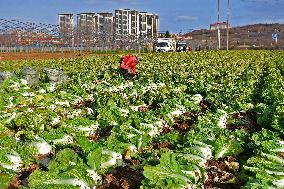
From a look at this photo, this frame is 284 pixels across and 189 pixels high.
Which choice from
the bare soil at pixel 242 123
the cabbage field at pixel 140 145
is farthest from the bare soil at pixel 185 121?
the bare soil at pixel 242 123

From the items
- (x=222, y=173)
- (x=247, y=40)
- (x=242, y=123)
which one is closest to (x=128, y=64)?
(x=242, y=123)

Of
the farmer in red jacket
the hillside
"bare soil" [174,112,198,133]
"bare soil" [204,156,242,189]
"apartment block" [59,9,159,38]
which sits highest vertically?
"apartment block" [59,9,159,38]

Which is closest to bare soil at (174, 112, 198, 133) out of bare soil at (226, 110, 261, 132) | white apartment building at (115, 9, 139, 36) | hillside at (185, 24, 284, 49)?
bare soil at (226, 110, 261, 132)

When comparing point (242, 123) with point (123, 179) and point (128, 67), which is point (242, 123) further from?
point (128, 67)

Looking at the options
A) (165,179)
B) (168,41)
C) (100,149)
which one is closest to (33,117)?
(100,149)

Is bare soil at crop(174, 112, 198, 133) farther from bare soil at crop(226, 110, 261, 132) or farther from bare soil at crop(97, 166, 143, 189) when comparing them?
bare soil at crop(97, 166, 143, 189)

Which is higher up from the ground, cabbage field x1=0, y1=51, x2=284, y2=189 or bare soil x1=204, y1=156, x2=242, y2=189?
cabbage field x1=0, y1=51, x2=284, y2=189

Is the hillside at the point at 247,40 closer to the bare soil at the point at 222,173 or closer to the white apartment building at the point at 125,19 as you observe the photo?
the white apartment building at the point at 125,19

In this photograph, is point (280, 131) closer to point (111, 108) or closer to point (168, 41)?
point (111, 108)

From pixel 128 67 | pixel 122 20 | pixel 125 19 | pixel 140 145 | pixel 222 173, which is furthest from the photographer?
pixel 125 19

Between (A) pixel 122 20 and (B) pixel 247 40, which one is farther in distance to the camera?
(B) pixel 247 40

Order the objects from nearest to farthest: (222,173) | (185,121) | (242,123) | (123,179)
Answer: (123,179) < (222,173) < (242,123) < (185,121)

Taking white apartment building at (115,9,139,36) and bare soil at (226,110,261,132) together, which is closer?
bare soil at (226,110,261,132)

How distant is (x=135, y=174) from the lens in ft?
17.8
